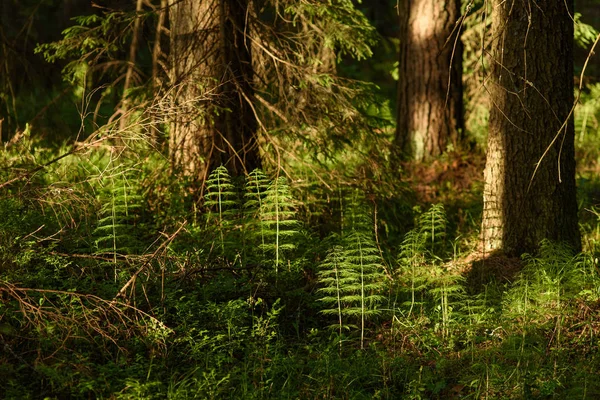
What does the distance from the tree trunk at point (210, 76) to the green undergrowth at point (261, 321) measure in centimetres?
93

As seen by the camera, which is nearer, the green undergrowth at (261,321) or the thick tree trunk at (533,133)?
the green undergrowth at (261,321)

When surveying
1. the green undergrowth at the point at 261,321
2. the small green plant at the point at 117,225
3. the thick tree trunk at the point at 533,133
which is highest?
the thick tree trunk at the point at 533,133

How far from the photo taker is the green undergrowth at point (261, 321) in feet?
16.0

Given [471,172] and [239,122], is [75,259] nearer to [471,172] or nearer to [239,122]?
[239,122]

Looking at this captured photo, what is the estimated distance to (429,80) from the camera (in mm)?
10531

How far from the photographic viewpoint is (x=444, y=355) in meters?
5.51

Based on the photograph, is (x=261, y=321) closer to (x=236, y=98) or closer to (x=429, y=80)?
(x=236, y=98)

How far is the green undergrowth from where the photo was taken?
4.88 meters

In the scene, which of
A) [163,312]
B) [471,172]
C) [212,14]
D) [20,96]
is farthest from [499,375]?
[20,96]

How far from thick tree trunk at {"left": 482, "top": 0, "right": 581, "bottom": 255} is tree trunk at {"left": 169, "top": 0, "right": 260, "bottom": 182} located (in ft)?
8.39

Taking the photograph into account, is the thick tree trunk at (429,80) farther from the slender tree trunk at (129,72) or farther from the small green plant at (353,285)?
the small green plant at (353,285)

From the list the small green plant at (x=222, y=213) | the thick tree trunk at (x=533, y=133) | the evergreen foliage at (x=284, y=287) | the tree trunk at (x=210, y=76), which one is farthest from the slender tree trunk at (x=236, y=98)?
the thick tree trunk at (x=533, y=133)

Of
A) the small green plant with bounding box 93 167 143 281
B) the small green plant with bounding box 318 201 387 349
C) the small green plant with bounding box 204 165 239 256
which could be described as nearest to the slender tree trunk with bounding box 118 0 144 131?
the small green plant with bounding box 93 167 143 281

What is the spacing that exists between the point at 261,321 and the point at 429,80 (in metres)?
5.77
